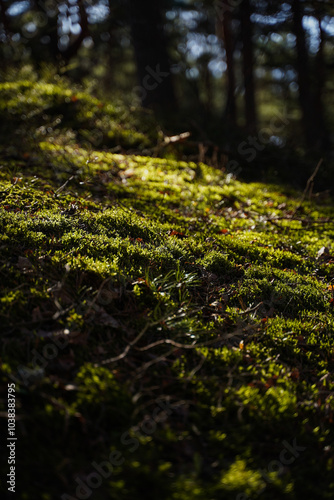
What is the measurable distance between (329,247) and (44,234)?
377cm

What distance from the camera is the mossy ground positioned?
2121 millimetres

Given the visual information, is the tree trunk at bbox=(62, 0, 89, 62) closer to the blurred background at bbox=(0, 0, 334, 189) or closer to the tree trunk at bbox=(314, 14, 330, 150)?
the blurred background at bbox=(0, 0, 334, 189)

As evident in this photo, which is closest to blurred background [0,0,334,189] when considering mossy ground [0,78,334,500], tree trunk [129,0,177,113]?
tree trunk [129,0,177,113]

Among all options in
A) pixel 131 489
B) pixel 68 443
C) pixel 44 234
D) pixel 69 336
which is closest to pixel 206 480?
pixel 131 489

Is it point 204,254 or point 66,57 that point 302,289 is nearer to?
point 204,254

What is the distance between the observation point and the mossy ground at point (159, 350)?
6.96 feet

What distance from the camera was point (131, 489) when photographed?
1.98 meters

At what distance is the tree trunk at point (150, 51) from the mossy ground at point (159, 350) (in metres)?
6.99

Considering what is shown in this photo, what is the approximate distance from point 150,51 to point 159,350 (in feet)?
34.5

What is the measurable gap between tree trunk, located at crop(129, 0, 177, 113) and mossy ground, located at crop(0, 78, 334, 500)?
275 inches

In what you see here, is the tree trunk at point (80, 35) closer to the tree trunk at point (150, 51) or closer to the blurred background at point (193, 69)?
the blurred background at point (193, 69)

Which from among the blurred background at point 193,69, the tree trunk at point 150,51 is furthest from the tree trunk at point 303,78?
the tree trunk at point 150,51

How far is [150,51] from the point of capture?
1087 cm

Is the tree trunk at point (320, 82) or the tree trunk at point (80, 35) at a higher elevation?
the tree trunk at point (80, 35)
